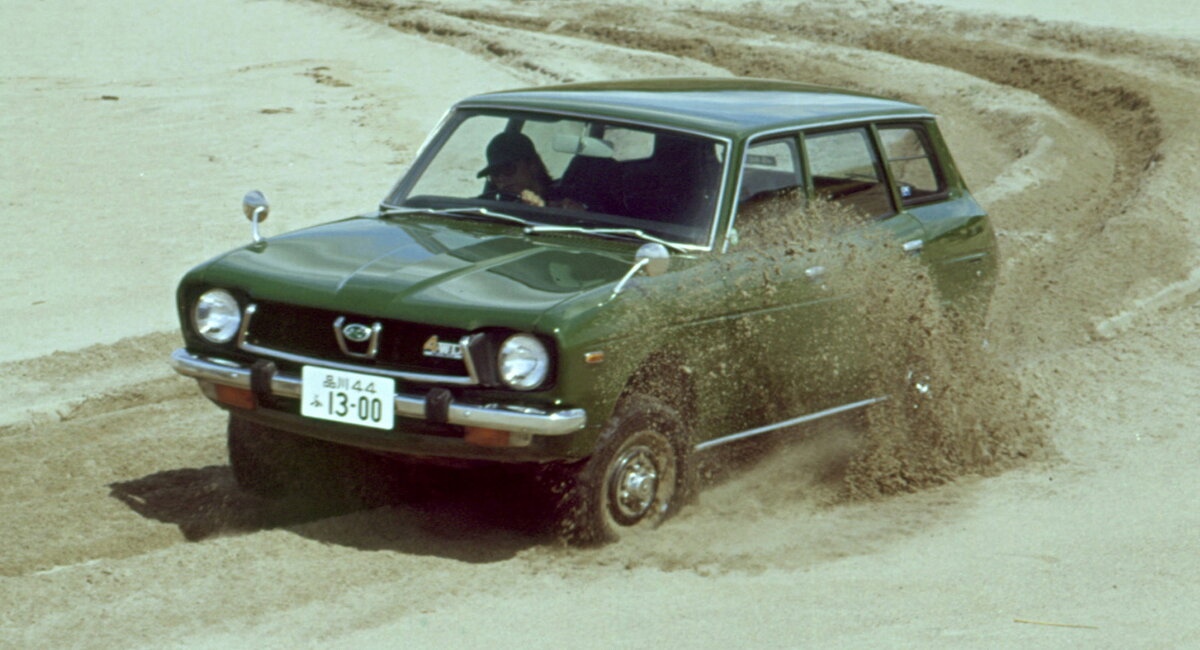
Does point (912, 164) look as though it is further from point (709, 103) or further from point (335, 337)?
point (335, 337)

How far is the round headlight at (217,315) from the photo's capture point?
5707 millimetres

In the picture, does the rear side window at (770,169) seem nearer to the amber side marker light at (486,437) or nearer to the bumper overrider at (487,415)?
the bumper overrider at (487,415)

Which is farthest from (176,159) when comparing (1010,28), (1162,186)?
(1010,28)

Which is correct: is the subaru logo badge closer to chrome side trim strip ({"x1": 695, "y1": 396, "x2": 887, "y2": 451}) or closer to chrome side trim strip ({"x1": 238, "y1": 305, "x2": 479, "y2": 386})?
chrome side trim strip ({"x1": 238, "y1": 305, "x2": 479, "y2": 386})

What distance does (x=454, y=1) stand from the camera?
33.4 m

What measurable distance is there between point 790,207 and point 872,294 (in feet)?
1.71

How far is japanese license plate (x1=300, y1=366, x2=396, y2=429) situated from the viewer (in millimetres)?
5324

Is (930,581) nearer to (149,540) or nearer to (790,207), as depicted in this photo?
(790,207)

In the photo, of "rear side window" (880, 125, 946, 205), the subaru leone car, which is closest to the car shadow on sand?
the subaru leone car

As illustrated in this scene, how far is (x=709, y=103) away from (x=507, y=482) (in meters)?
1.83

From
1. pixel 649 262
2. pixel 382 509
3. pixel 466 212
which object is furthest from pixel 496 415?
pixel 466 212

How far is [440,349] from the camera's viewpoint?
527 cm

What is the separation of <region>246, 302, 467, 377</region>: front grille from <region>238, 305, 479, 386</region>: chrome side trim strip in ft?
0.05

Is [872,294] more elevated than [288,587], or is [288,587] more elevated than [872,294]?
[872,294]
